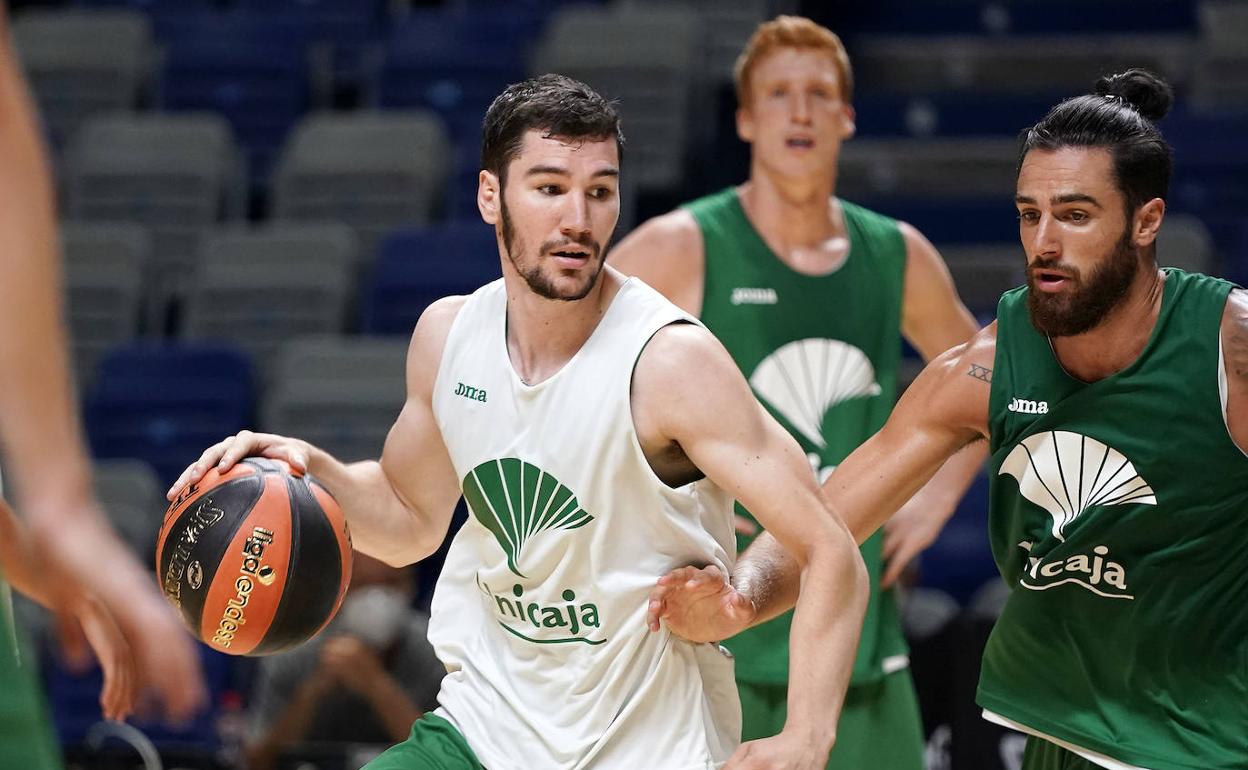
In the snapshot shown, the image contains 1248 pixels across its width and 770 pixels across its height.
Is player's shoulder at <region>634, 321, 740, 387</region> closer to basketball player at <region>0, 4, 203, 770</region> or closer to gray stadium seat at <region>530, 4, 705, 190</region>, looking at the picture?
basketball player at <region>0, 4, 203, 770</region>

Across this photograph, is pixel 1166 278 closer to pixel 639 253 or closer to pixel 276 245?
pixel 639 253

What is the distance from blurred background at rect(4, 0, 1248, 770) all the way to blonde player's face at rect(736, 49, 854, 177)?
276 centimetres

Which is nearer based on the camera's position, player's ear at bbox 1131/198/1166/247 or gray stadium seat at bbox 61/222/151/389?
player's ear at bbox 1131/198/1166/247

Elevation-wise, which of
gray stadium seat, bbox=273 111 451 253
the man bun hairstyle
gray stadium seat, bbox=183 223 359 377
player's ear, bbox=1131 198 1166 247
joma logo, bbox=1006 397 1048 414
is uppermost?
the man bun hairstyle

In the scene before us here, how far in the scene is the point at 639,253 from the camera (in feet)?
16.1

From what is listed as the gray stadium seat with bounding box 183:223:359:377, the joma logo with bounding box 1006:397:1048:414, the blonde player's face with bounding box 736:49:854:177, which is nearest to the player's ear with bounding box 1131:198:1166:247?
the joma logo with bounding box 1006:397:1048:414

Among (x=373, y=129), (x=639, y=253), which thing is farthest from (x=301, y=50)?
(x=639, y=253)

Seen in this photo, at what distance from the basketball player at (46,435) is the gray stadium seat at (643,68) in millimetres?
7354

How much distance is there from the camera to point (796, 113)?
197 inches

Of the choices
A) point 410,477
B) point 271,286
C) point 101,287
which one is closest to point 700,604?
→ point 410,477

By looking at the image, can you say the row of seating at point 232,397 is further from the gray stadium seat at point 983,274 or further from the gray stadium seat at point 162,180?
the gray stadium seat at point 983,274

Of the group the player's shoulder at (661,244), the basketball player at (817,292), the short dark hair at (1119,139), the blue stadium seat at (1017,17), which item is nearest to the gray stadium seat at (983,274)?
the blue stadium seat at (1017,17)

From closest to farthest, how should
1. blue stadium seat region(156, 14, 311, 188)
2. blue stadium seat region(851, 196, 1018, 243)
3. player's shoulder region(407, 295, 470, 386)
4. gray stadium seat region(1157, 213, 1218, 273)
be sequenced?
1. player's shoulder region(407, 295, 470, 386)
2. gray stadium seat region(1157, 213, 1218, 273)
3. blue stadium seat region(851, 196, 1018, 243)
4. blue stadium seat region(156, 14, 311, 188)

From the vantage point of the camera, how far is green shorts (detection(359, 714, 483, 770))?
3406mm
